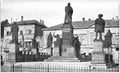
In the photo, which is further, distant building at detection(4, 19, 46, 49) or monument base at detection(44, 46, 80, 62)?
distant building at detection(4, 19, 46, 49)

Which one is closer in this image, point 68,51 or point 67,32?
point 68,51

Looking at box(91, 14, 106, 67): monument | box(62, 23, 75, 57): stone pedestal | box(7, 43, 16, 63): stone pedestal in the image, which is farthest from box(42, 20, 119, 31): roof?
box(91, 14, 106, 67): monument

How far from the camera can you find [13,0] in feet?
53.2

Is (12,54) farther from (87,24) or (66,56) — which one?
(87,24)

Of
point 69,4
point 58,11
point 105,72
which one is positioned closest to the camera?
point 105,72

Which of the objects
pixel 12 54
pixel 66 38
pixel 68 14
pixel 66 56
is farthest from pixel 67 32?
pixel 12 54

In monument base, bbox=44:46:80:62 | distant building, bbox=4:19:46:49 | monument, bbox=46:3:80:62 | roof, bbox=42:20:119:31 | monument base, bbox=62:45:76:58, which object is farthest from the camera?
distant building, bbox=4:19:46:49

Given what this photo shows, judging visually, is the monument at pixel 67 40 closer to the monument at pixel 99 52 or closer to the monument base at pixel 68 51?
the monument base at pixel 68 51

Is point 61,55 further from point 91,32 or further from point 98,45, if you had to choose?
point 91,32

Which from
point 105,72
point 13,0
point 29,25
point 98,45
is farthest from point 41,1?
point 29,25

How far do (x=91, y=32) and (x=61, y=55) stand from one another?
95.4 ft

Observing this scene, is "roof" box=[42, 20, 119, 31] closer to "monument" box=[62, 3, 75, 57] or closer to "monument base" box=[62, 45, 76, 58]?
"monument" box=[62, 3, 75, 57]

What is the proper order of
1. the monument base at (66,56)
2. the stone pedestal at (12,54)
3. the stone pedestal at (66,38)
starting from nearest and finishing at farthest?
the stone pedestal at (12,54)
the monument base at (66,56)
the stone pedestal at (66,38)

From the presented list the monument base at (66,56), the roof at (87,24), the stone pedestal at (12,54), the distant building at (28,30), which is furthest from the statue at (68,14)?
the distant building at (28,30)
